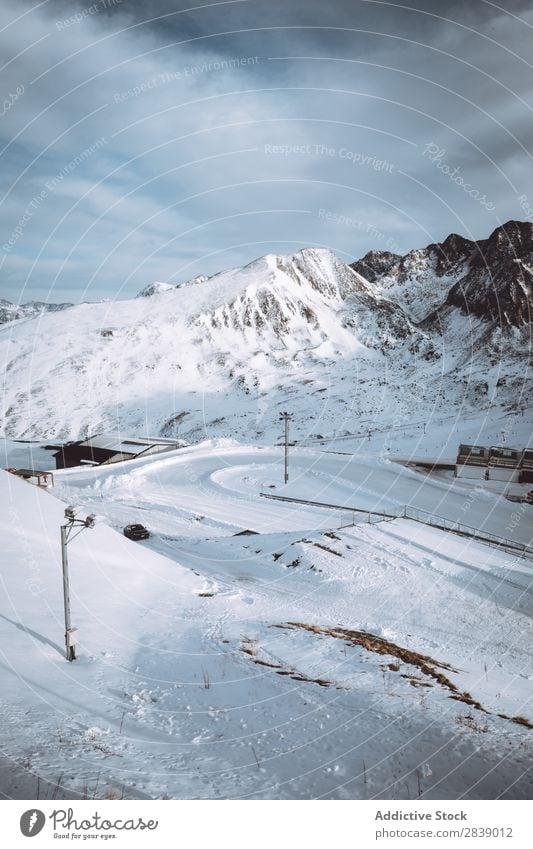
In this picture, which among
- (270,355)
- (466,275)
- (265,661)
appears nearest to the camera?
(265,661)

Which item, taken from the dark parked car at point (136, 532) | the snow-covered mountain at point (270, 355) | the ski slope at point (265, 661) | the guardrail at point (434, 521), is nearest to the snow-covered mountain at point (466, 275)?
the snow-covered mountain at point (270, 355)

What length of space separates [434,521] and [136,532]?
19449mm

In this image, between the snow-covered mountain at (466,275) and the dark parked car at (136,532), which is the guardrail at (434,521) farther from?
the snow-covered mountain at (466,275)

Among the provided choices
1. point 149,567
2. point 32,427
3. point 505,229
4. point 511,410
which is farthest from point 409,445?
point 505,229

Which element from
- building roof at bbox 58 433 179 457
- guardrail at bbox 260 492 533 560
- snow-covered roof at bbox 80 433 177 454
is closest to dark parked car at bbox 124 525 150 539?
guardrail at bbox 260 492 533 560

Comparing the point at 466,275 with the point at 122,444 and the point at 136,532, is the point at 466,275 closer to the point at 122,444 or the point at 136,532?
the point at 122,444

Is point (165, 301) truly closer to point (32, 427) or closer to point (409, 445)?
point (32, 427)

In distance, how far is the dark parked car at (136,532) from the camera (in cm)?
2592

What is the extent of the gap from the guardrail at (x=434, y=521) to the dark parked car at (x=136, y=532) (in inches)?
477

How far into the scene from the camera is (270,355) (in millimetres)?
103562

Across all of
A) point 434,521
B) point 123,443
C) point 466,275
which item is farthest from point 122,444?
point 466,275

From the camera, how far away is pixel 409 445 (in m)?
58.6

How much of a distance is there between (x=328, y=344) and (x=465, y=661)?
98.1 metres

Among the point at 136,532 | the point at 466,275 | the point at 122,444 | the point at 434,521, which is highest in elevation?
the point at 466,275
